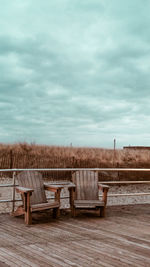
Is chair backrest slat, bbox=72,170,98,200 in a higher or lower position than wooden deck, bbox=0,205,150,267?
higher

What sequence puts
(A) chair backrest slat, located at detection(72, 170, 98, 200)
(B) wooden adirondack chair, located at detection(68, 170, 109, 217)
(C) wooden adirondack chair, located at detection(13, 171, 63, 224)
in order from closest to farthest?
(C) wooden adirondack chair, located at detection(13, 171, 63, 224)
(B) wooden adirondack chair, located at detection(68, 170, 109, 217)
(A) chair backrest slat, located at detection(72, 170, 98, 200)

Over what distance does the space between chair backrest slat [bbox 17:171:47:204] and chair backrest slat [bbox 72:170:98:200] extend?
682mm

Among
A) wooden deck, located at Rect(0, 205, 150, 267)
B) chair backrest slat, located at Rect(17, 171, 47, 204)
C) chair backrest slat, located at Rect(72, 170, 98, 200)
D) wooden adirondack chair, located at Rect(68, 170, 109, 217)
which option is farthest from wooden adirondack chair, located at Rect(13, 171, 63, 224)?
chair backrest slat, located at Rect(72, 170, 98, 200)

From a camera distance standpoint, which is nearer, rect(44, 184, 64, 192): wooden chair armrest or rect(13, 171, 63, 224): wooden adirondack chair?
rect(13, 171, 63, 224): wooden adirondack chair

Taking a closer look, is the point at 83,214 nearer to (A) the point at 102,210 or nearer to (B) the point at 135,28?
(A) the point at 102,210

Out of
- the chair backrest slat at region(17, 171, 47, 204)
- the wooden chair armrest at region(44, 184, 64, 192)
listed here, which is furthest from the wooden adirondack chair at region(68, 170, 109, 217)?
the chair backrest slat at region(17, 171, 47, 204)

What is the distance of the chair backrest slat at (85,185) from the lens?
5.57 m

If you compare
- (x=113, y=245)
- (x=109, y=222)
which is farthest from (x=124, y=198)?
(x=113, y=245)

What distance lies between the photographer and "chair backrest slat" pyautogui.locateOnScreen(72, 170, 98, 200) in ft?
18.3

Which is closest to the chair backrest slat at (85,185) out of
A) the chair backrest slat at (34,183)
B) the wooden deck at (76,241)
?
the wooden deck at (76,241)

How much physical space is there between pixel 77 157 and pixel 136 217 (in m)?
11.6

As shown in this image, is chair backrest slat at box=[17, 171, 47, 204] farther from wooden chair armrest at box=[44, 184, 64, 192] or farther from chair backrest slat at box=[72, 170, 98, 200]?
chair backrest slat at box=[72, 170, 98, 200]

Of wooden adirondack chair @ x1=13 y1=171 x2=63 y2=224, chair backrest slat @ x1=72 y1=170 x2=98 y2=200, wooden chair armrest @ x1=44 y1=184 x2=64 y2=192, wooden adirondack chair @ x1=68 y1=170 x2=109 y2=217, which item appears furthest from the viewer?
chair backrest slat @ x1=72 y1=170 x2=98 y2=200

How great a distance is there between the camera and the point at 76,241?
3.78 meters
